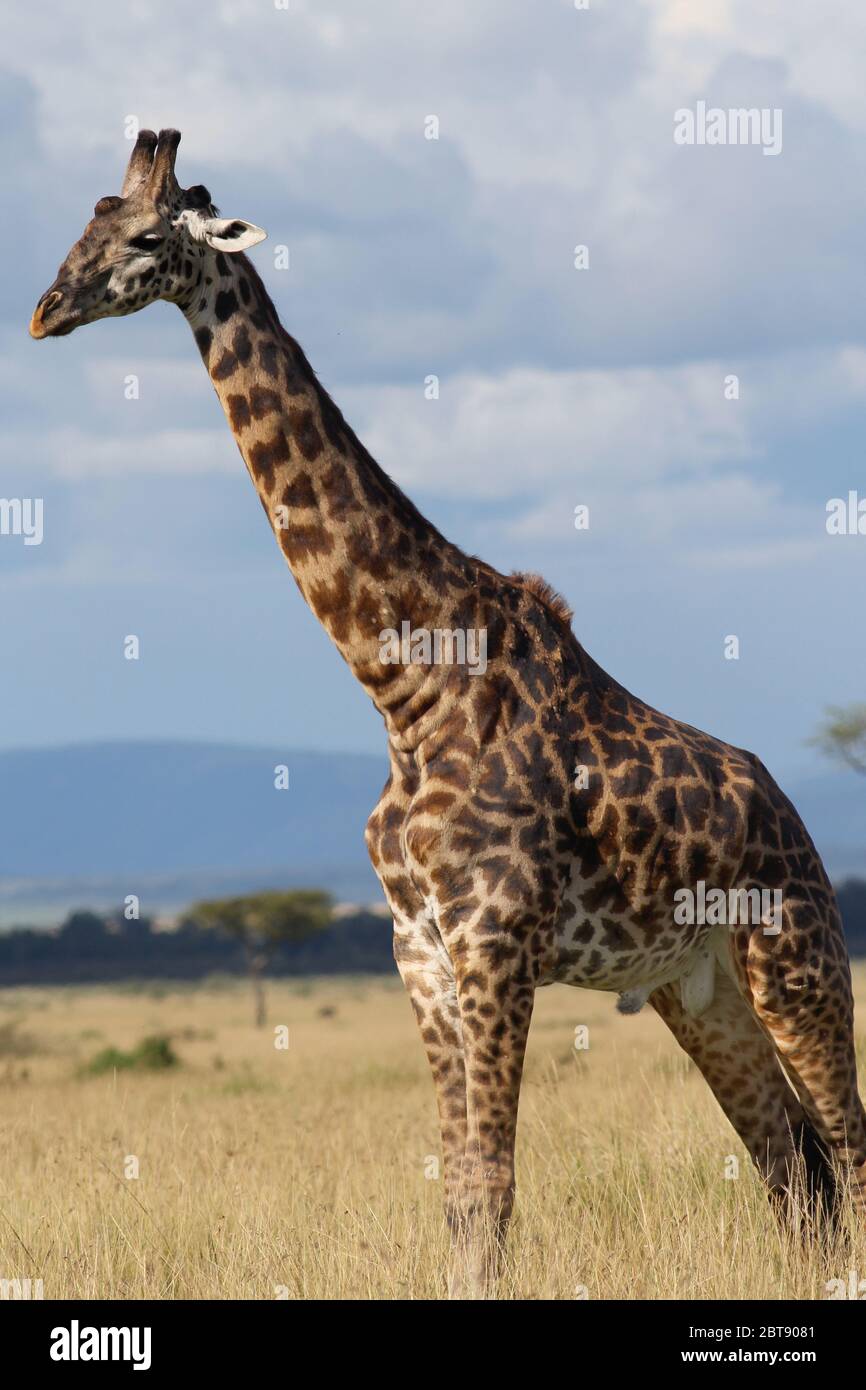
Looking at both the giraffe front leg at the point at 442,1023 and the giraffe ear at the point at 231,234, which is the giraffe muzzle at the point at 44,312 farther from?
the giraffe front leg at the point at 442,1023

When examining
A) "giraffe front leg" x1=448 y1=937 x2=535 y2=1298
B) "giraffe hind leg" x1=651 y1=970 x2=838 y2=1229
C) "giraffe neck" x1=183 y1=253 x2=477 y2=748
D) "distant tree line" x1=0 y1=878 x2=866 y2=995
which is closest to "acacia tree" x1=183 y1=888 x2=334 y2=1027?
"distant tree line" x1=0 y1=878 x2=866 y2=995

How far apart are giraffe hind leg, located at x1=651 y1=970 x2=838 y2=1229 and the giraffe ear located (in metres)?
4.19

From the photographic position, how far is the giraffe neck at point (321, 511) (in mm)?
7707

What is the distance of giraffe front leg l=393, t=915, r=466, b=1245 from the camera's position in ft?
25.7

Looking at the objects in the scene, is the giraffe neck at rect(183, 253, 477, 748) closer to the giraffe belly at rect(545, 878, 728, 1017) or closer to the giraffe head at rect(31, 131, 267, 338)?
the giraffe head at rect(31, 131, 267, 338)

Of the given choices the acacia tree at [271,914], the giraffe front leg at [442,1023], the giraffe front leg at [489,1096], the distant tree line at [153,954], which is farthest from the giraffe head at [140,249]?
→ the distant tree line at [153,954]

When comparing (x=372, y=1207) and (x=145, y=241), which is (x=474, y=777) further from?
(x=372, y=1207)

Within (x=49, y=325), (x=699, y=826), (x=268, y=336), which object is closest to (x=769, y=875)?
(x=699, y=826)

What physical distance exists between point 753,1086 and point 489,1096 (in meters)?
2.03

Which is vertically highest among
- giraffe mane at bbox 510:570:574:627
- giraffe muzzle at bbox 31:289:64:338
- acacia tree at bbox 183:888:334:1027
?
giraffe muzzle at bbox 31:289:64:338

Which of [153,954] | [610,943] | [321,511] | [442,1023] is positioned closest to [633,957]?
[610,943]

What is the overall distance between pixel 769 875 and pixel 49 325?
4.20 m

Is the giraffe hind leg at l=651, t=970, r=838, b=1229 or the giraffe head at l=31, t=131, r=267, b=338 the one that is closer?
the giraffe head at l=31, t=131, r=267, b=338
